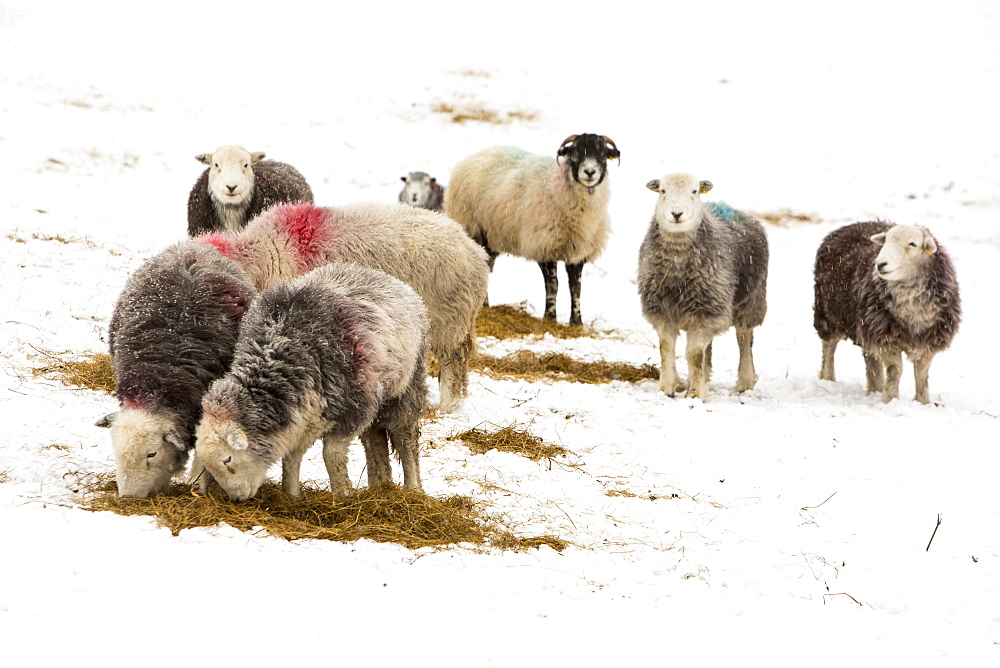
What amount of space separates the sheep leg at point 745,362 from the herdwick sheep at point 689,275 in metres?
0.45

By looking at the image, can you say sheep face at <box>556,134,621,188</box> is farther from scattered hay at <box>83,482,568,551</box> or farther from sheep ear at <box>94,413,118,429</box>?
sheep ear at <box>94,413,118,429</box>

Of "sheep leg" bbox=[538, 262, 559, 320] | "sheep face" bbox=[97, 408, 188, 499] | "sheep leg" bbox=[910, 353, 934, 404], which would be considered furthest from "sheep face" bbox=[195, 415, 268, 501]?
"sheep leg" bbox=[538, 262, 559, 320]

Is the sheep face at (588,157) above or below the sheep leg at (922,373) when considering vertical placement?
above

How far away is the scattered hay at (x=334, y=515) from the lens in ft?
14.5

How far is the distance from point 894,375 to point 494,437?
13.1 ft

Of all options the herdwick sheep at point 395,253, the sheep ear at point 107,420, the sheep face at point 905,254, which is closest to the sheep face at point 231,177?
the herdwick sheep at point 395,253

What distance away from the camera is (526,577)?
4137 mm

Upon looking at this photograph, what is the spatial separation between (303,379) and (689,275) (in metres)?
4.75

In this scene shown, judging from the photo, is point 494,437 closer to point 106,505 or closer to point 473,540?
point 473,540

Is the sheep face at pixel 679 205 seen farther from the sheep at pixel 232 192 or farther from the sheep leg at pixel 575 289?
the sheep at pixel 232 192

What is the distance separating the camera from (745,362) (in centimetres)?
905

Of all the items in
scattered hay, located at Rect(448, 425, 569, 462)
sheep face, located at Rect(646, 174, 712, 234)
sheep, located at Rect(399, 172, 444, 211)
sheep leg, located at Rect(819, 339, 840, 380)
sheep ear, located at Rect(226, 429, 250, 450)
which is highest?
sheep face, located at Rect(646, 174, 712, 234)

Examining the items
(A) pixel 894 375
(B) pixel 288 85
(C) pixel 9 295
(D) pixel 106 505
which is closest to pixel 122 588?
(D) pixel 106 505

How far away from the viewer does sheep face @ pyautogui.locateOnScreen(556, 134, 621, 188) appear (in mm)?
10836
